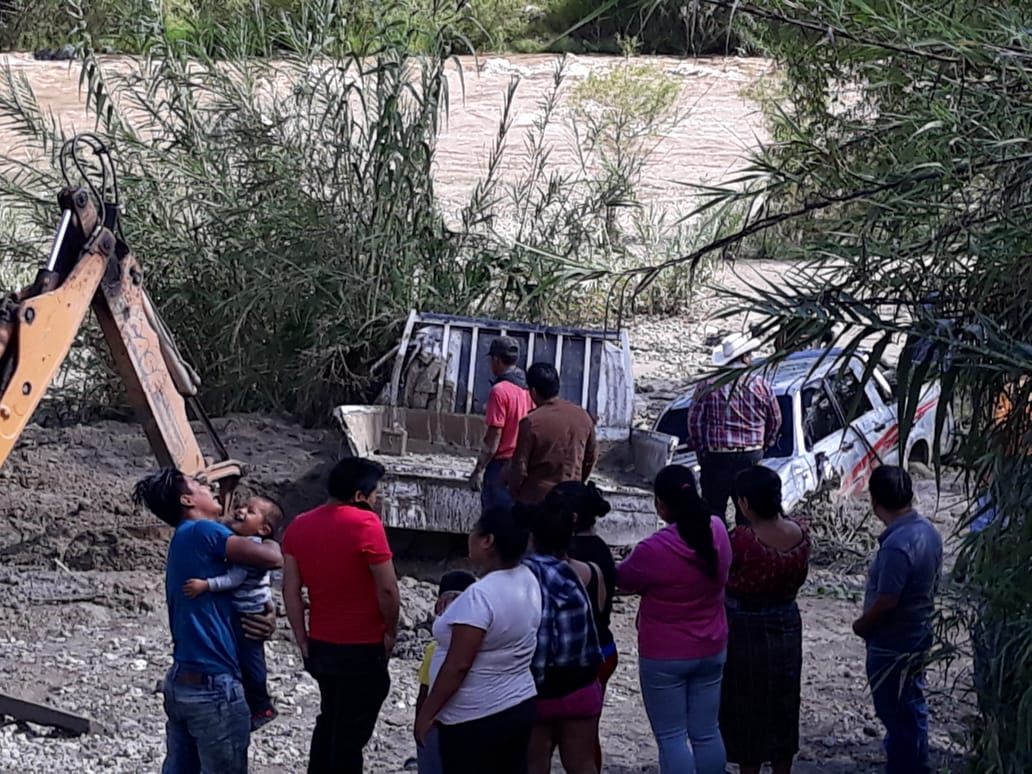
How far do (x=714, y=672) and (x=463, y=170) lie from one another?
24552 millimetres

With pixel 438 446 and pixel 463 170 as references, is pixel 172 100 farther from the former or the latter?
pixel 463 170

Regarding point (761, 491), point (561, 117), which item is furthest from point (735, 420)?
point (561, 117)

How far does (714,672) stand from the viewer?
19.6 ft

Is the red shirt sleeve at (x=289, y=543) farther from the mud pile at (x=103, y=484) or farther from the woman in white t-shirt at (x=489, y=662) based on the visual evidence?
the mud pile at (x=103, y=484)

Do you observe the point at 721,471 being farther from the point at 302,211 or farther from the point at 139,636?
the point at 302,211

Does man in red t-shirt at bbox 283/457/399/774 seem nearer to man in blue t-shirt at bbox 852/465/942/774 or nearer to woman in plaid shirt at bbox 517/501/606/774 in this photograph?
woman in plaid shirt at bbox 517/501/606/774

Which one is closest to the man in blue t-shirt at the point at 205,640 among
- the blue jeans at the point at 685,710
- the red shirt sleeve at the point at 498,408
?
the blue jeans at the point at 685,710

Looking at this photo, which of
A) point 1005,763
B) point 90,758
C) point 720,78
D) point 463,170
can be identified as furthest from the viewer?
point 720,78

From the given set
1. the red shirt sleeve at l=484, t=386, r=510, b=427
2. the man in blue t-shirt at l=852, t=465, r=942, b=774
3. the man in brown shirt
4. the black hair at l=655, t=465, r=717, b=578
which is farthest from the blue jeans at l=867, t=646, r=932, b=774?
the red shirt sleeve at l=484, t=386, r=510, b=427

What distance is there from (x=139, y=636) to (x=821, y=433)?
5.60 m

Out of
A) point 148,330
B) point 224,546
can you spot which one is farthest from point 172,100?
point 224,546

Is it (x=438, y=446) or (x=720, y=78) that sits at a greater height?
(x=720, y=78)

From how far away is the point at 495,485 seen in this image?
934cm

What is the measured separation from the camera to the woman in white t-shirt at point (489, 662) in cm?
490
